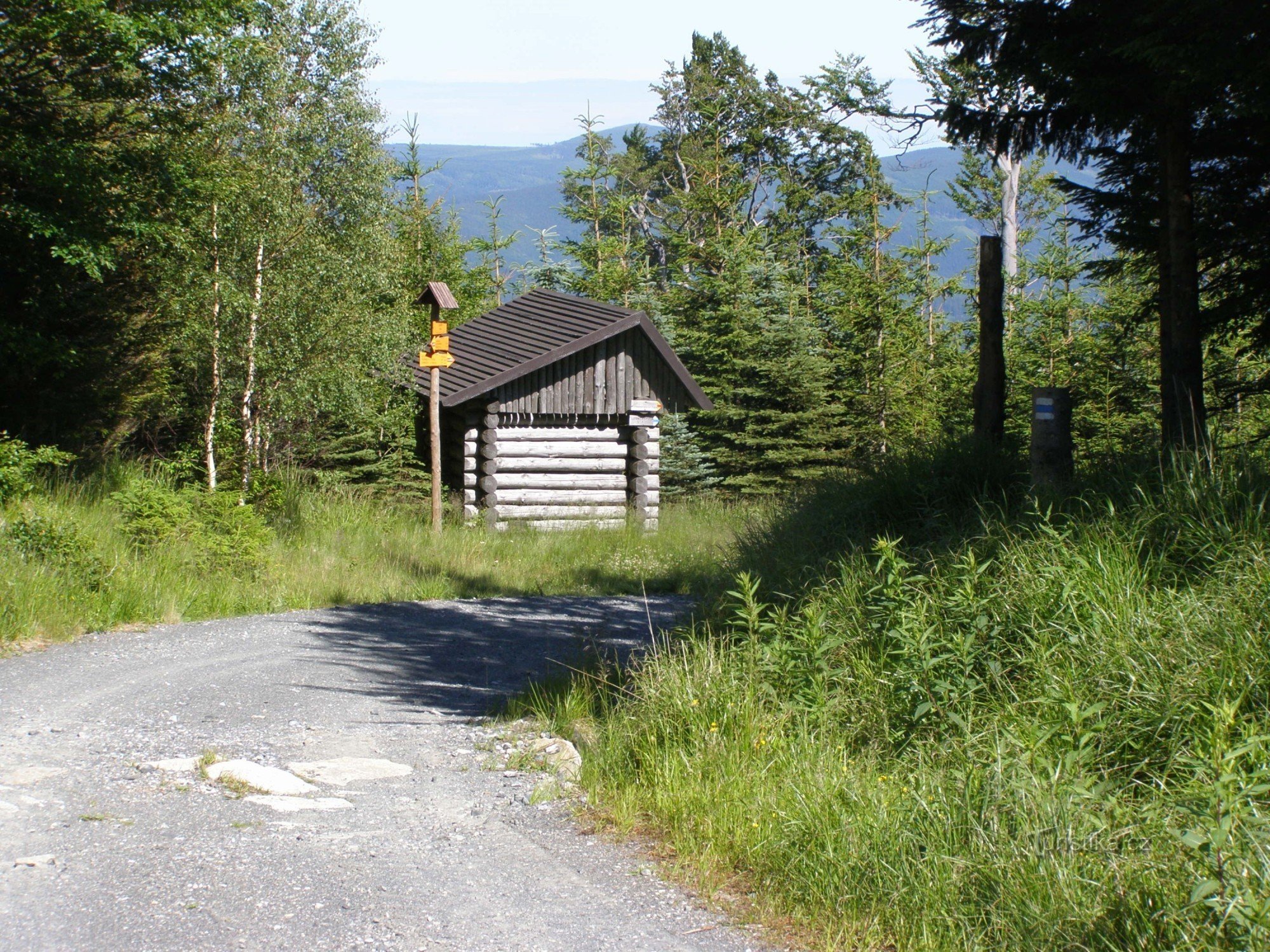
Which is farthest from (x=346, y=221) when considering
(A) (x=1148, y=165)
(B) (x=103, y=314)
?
(A) (x=1148, y=165)

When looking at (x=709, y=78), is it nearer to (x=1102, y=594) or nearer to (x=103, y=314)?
(x=103, y=314)

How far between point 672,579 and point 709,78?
1493 inches

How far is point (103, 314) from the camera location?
631 inches

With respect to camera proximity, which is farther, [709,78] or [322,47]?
[709,78]

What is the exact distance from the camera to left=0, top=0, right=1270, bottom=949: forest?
4.50 m

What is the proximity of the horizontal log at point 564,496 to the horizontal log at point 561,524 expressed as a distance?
0.38m

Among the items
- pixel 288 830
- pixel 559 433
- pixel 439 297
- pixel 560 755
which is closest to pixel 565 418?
pixel 559 433

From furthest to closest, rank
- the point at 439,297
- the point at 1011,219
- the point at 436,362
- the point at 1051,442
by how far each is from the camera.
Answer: the point at 1011,219, the point at 439,297, the point at 436,362, the point at 1051,442

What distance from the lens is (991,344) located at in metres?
10.1

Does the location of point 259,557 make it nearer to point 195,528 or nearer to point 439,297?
point 195,528

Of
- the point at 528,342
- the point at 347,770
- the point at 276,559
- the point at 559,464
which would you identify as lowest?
the point at 347,770

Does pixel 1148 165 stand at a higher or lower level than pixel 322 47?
lower

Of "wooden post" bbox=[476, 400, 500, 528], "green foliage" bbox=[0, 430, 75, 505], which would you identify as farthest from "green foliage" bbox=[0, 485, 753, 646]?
"wooden post" bbox=[476, 400, 500, 528]

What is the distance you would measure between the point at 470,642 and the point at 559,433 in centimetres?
1052
